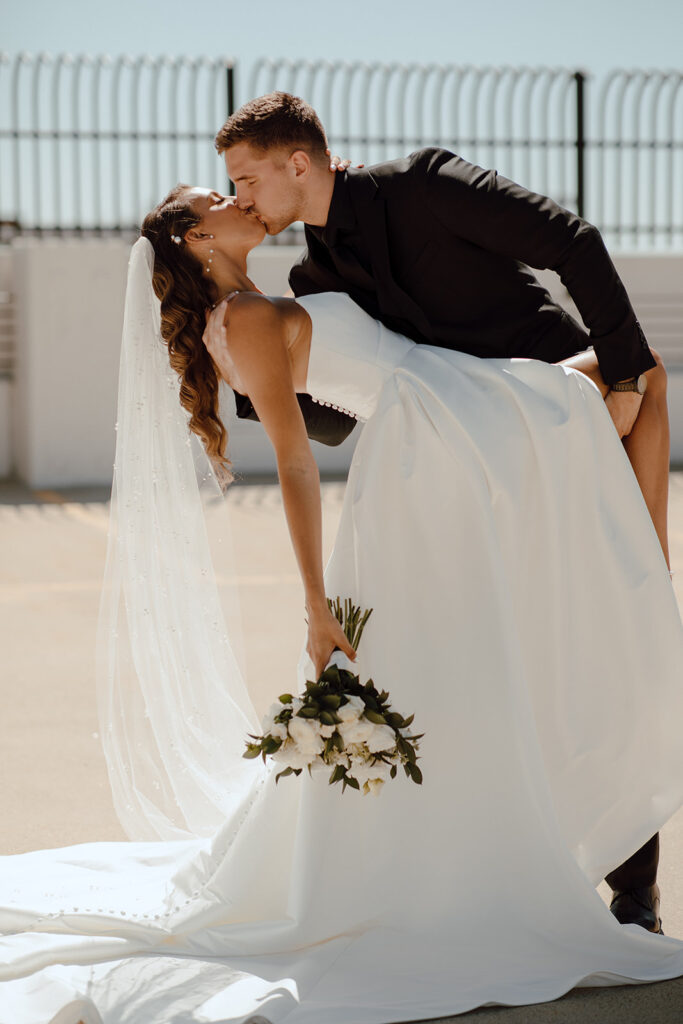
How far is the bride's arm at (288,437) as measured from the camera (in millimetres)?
2506

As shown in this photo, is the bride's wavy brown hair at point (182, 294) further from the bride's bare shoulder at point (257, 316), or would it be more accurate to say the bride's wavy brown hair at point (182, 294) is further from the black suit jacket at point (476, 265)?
the black suit jacket at point (476, 265)

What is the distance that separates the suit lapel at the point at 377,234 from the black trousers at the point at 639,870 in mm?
1363

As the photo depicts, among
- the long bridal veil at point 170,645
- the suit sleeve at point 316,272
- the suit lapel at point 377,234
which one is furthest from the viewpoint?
the long bridal veil at point 170,645

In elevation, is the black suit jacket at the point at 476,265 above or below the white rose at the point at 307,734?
above

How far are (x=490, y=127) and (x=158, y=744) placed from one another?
9648mm

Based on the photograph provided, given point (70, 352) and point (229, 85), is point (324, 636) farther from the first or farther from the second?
point (229, 85)

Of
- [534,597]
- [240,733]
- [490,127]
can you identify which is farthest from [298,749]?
[490,127]

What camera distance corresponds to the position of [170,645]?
3182mm

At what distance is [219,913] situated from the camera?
8.63 feet

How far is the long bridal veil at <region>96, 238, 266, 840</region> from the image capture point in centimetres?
315

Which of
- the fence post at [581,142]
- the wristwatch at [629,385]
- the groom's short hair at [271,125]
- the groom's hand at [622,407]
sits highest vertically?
the fence post at [581,142]

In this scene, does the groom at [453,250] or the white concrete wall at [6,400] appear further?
the white concrete wall at [6,400]

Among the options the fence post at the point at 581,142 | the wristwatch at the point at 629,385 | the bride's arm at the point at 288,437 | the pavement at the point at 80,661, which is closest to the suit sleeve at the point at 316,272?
the bride's arm at the point at 288,437

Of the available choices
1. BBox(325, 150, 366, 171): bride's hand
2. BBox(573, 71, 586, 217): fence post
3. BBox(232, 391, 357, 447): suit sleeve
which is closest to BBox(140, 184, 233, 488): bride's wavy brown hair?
BBox(232, 391, 357, 447): suit sleeve
